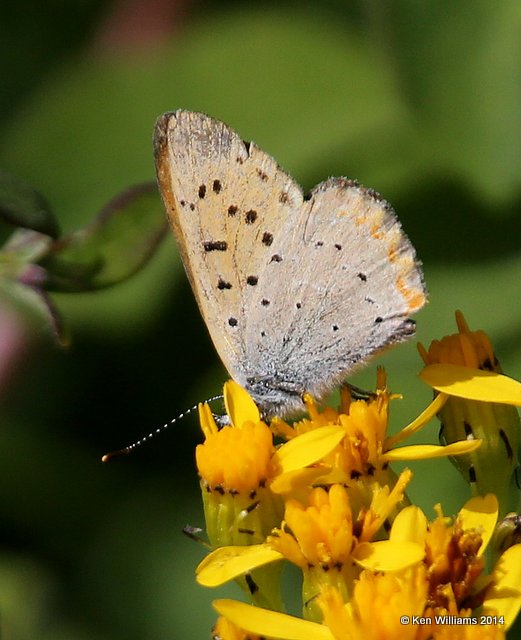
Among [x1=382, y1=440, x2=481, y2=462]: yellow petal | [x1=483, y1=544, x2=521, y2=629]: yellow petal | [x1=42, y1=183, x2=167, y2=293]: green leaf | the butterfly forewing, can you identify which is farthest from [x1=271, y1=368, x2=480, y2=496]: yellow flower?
[x1=42, y1=183, x2=167, y2=293]: green leaf

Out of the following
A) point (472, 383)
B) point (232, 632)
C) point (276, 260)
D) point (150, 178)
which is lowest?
point (232, 632)

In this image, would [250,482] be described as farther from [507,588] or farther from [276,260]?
[276,260]

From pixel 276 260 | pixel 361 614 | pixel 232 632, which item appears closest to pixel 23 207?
pixel 276 260

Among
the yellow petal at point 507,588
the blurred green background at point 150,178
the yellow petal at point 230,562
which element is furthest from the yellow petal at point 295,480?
the blurred green background at point 150,178

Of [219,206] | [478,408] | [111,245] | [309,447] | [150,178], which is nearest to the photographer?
[309,447]

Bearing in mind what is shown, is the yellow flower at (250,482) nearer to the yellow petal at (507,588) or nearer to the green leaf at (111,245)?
the yellow petal at (507,588)

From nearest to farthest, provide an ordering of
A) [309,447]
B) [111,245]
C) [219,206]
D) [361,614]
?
[361,614] < [309,447] < [219,206] < [111,245]

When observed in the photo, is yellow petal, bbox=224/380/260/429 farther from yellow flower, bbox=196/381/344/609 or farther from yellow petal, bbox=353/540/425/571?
yellow petal, bbox=353/540/425/571
